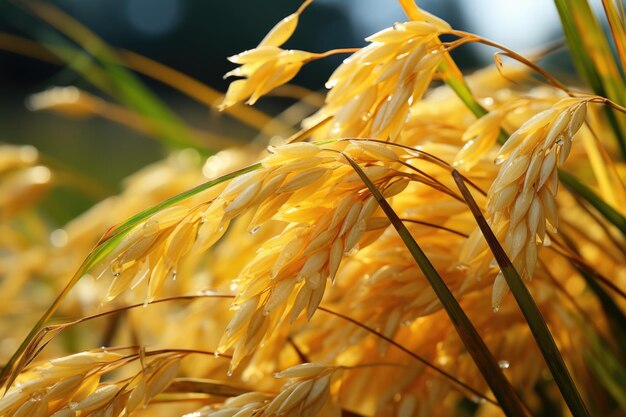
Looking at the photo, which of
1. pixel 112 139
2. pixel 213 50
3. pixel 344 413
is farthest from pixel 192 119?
pixel 344 413

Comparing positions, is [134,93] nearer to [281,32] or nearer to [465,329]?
[281,32]

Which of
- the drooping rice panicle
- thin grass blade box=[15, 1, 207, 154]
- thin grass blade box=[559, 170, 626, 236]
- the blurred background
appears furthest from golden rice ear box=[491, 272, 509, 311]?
the blurred background

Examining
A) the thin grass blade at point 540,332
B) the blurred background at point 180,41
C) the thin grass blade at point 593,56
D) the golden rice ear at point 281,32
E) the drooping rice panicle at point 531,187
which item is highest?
the blurred background at point 180,41

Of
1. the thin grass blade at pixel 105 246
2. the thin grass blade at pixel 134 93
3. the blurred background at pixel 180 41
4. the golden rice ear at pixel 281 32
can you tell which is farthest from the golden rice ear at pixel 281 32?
the blurred background at pixel 180 41

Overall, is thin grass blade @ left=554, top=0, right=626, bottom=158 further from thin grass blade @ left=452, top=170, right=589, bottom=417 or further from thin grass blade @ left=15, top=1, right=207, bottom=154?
thin grass blade @ left=15, top=1, right=207, bottom=154

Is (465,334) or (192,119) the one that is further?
(192,119)

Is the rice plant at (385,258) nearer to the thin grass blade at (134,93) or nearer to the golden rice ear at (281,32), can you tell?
the golden rice ear at (281,32)

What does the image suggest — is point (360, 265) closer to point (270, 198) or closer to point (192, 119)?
point (270, 198)

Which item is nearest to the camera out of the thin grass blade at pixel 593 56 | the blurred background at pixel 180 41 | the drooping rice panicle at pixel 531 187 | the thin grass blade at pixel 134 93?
the drooping rice panicle at pixel 531 187
